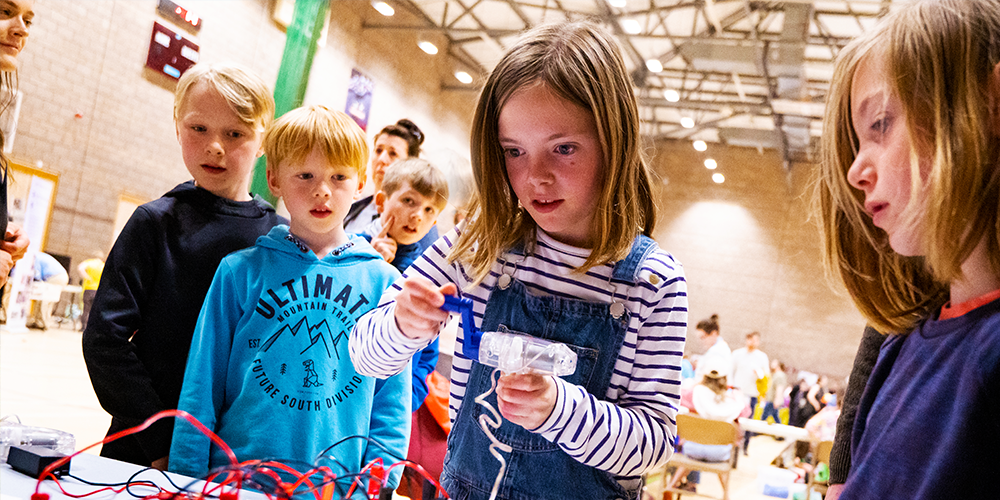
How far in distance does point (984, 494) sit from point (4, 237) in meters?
1.39

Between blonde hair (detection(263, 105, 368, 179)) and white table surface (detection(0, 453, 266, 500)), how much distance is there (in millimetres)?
503

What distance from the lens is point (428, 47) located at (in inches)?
236

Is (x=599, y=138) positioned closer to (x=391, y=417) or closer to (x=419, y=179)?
(x=391, y=417)

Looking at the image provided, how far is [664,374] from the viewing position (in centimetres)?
75

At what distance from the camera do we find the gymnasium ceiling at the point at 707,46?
5.79m

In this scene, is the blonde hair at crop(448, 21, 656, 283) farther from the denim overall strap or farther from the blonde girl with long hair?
the blonde girl with long hair

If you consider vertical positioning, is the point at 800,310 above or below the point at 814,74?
below

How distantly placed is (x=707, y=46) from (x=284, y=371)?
6792mm

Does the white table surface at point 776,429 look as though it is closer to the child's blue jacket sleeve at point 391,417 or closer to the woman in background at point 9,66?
the child's blue jacket sleeve at point 391,417

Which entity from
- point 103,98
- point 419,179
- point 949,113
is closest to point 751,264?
point 103,98

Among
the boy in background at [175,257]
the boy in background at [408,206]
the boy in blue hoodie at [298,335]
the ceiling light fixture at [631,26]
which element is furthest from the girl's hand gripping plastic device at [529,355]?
the ceiling light fixture at [631,26]

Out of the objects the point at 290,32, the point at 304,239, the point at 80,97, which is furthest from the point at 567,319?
the point at 80,97

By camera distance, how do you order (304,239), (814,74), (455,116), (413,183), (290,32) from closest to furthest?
(304,239) → (413,183) → (290,32) → (455,116) → (814,74)

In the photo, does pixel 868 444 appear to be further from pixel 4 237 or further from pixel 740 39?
pixel 740 39
